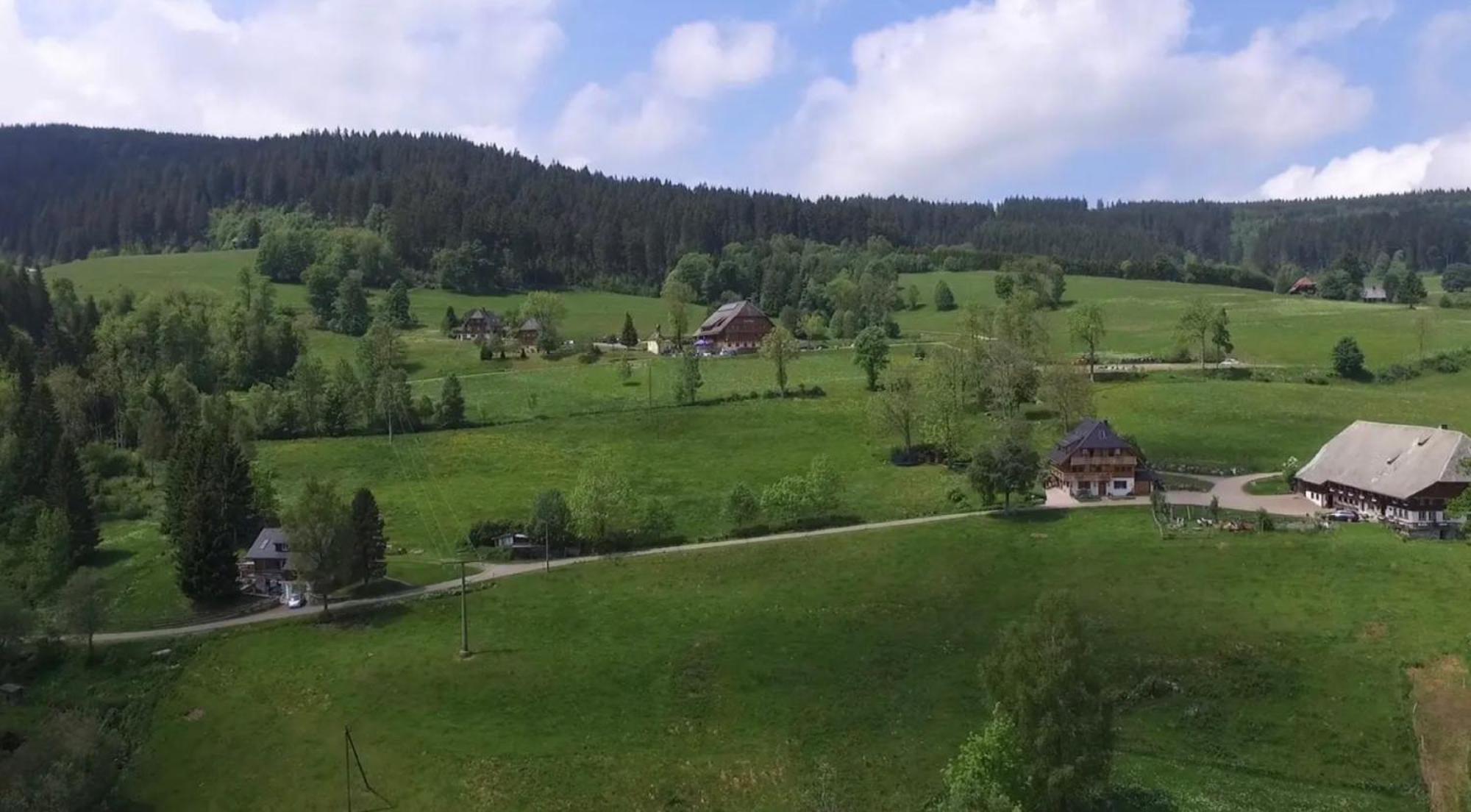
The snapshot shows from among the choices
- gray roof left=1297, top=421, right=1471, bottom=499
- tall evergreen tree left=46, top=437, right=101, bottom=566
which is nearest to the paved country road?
gray roof left=1297, top=421, right=1471, bottom=499

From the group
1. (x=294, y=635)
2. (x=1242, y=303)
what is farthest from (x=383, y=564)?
(x=1242, y=303)

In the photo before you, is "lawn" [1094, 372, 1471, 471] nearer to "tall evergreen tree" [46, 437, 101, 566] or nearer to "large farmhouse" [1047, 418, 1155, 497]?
"large farmhouse" [1047, 418, 1155, 497]

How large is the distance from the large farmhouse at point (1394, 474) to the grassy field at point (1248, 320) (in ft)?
149

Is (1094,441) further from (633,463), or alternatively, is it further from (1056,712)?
(1056,712)

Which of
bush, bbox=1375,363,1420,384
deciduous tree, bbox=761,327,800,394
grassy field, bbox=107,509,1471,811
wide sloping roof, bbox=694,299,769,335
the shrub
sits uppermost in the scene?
wide sloping roof, bbox=694,299,769,335

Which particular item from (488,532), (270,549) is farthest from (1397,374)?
(270,549)

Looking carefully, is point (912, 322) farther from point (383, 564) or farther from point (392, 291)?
point (383, 564)

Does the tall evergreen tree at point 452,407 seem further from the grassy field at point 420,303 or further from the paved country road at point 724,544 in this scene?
the paved country road at point 724,544

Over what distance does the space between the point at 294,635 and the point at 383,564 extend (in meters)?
7.93

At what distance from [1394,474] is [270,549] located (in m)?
71.5

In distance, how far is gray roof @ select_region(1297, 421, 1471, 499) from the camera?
215 feet

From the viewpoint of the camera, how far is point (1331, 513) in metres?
67.9

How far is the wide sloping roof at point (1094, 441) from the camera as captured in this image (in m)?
73.2

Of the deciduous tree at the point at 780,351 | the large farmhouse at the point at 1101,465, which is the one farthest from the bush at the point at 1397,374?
the deciduous tree at the point at 780,351
